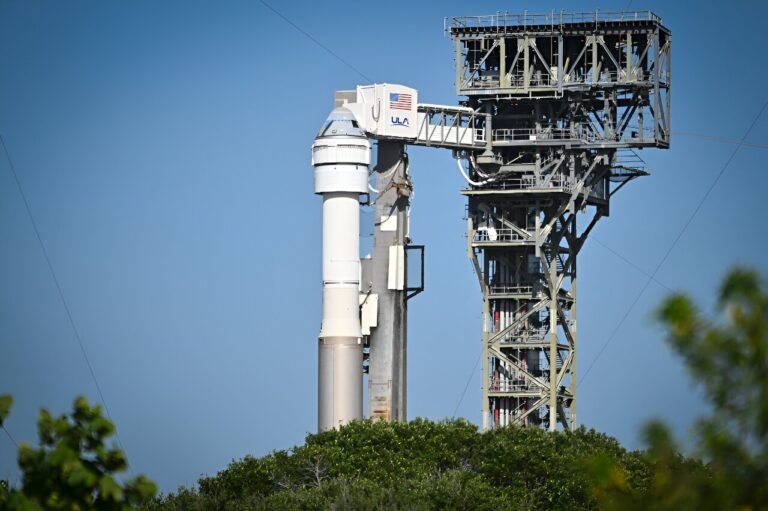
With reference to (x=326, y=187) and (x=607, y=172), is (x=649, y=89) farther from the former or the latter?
(x=326, y=187)

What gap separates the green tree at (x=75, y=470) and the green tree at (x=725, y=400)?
871cm

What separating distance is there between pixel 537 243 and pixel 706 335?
6392 cm

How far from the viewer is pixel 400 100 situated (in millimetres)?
85812

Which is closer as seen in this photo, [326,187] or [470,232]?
[326,187]

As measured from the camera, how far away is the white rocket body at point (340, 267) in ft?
265

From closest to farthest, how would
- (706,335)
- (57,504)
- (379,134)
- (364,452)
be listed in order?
(706,335) < (57,504) < (364,452) < (379,134)

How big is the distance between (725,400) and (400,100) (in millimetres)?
64573

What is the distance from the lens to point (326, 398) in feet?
268

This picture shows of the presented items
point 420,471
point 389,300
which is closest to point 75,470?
point 420,471

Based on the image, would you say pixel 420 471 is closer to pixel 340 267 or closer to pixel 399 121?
pixel 340 267

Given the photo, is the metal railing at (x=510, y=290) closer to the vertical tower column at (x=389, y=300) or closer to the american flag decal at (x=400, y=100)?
the vertical tower column at (x=389, y=300)

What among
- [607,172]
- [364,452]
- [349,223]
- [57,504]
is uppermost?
[607,172]

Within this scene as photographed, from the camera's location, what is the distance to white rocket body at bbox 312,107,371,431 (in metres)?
80.8

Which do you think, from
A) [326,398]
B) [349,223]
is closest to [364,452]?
[326,398]
